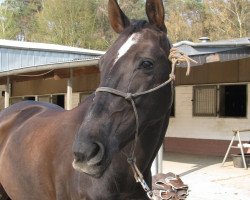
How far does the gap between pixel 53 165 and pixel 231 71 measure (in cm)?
967

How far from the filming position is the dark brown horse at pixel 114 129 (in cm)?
207

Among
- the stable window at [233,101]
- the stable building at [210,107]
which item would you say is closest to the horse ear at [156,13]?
the stable building at [210,107]

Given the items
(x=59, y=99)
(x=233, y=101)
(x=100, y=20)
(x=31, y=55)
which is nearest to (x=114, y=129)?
(x=233, y=101)

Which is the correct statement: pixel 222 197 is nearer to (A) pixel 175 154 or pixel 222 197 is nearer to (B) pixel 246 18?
(A) pixel 175 154

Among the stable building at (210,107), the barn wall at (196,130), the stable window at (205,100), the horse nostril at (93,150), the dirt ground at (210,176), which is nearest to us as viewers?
the horse nostril at (93,150)

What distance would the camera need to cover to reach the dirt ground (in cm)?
737

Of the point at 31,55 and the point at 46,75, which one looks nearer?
the point at 46,75

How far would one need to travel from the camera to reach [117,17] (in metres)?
2.51

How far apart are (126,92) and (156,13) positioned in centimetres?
48

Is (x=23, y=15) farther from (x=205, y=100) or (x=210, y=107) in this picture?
(x=210, y=107)

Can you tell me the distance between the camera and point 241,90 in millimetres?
11898

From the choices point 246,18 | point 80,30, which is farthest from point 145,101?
point 80,30

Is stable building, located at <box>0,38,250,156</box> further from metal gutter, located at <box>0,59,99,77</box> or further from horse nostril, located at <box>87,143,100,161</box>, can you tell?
horse nostril, located at <box>87,143,100,161</box>

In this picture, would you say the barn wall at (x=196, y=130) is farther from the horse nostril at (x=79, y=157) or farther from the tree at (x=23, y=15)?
the tree at (x=23, y=15)
